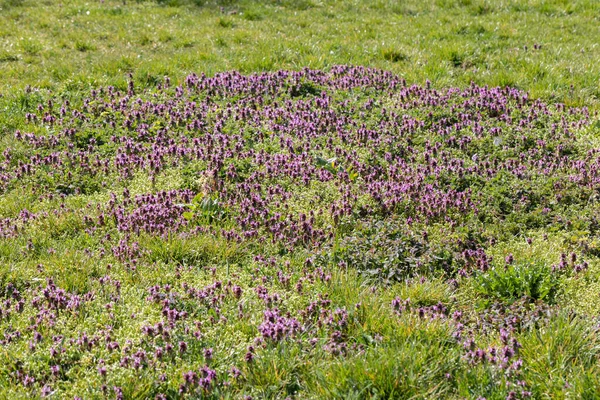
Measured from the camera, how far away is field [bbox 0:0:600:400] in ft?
15.9

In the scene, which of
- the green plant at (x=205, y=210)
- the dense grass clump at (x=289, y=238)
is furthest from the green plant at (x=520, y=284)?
the green plant at (x=205, y=210)

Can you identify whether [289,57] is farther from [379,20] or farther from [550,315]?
[550,315]

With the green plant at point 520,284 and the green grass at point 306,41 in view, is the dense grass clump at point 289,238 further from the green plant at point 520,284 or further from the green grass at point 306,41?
the green grass at point 306,41

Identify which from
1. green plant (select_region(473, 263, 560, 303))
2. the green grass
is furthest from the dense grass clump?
the green grass

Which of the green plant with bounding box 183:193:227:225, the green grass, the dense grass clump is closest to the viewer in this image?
the dense grass clump

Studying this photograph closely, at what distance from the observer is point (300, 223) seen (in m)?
7.11

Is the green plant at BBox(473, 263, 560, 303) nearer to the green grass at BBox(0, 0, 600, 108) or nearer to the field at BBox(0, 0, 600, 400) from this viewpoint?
the field at BBox(0, 0, 600, 400)

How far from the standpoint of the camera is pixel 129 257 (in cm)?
644

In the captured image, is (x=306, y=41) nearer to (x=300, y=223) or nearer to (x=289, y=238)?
(x=300, y=223)

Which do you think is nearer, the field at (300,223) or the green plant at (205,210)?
the field at (300,223)

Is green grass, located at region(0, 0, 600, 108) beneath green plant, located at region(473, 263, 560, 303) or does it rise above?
above

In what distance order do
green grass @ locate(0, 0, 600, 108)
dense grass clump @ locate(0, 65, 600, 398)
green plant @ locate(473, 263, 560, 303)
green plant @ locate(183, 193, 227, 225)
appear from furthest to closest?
green grass @ locate(0, 0, 600, 108)
green plant @ locate(183, 193, 227, 225)
green plant @ locate(473, 263, 560, 303)
dense grass clump @ locate(0, 65, 600, 398)

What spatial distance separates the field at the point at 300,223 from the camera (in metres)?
4.84

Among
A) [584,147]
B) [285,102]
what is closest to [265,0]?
[285,102]
